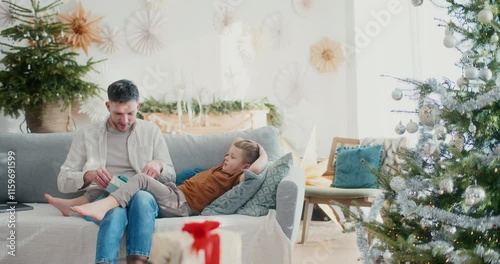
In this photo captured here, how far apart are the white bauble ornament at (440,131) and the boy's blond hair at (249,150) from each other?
128cm

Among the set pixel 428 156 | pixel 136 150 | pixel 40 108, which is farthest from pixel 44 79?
pixel 428 156

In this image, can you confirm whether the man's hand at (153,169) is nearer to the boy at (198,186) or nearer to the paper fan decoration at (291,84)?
the boy at (198,186)

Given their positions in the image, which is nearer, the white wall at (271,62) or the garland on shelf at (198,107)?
the garland on shelf at (198,107)

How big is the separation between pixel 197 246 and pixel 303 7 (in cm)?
341

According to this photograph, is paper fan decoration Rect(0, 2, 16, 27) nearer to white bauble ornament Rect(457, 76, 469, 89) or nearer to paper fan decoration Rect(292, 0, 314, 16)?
paper fan decoration Rect(292, 0, 314, 16)

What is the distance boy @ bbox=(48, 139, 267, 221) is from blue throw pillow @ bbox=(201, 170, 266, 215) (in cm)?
7

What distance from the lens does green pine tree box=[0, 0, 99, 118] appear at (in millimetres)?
4465

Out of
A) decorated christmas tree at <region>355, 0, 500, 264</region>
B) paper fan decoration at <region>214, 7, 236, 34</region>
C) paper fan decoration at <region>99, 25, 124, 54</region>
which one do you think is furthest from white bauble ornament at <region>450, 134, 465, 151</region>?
paper fan decoration at <region>99, 25, 124, 54</region>

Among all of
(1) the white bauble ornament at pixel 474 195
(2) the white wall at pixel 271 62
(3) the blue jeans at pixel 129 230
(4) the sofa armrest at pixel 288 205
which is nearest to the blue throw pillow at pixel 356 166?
(2) the white wall at pixel 271 62

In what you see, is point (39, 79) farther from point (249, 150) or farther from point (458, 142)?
point (458, 142)

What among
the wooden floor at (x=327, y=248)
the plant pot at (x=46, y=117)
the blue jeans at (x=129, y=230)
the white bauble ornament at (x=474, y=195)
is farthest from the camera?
the plant pot at (x=46, y=117)

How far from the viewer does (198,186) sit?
3.12 metres

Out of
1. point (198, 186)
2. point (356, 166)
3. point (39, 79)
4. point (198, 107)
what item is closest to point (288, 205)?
point (198, 186)

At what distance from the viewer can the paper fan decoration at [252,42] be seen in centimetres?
559
